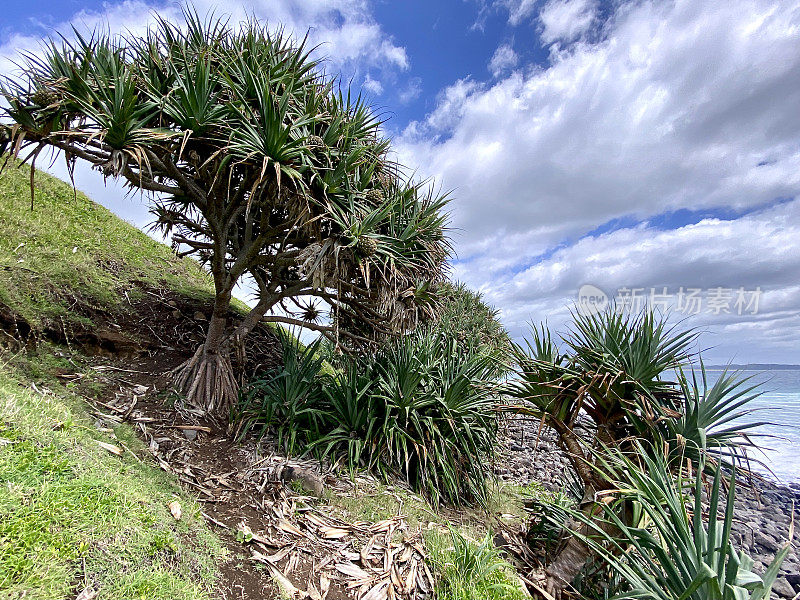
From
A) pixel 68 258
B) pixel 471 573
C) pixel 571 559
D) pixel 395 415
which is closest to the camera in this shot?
pixel 471 573

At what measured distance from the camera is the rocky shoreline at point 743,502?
6.82 metres

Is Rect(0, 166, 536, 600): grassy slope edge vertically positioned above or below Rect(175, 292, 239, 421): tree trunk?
below

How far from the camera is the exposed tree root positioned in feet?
17.1

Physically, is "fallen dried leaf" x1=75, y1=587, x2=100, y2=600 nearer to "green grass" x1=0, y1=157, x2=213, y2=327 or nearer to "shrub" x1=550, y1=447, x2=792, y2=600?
"shrub" x1=550, y1=447, x2=792, y2=600

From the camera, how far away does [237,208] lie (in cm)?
525

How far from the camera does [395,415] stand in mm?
5047

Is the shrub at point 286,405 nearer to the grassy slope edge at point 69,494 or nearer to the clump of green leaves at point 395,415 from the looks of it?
the clump of green leaves at point 395,415

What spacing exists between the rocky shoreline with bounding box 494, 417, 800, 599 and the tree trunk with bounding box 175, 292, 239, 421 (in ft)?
12.1

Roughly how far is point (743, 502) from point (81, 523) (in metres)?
13.2

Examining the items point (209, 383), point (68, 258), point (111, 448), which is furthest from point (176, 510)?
point (68, 258)

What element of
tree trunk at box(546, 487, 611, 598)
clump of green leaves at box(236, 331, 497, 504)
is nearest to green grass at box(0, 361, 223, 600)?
clump of green leaves at box(236, 331, 497, 504)

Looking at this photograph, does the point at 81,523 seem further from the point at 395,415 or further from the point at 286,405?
the point at 395,415

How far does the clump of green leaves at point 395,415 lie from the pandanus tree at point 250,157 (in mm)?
504

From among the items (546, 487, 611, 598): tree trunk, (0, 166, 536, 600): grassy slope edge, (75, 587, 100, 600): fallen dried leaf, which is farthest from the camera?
(546, 487, 611, 598): tree trunk
